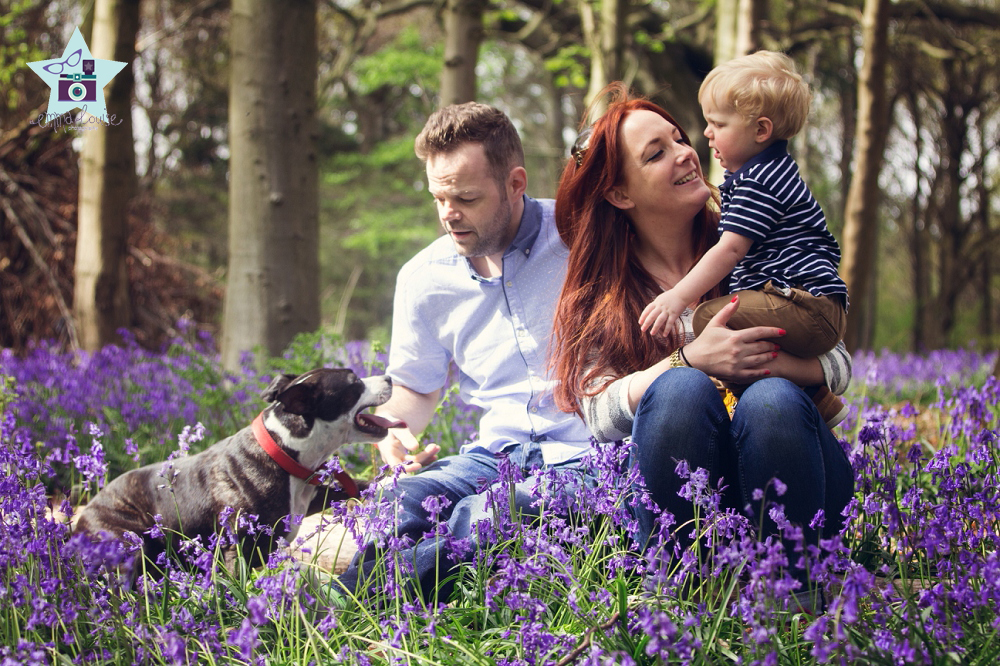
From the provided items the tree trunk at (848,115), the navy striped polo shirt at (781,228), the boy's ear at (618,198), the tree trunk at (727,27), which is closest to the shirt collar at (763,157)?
the navy striped polo shirt at (781,228)

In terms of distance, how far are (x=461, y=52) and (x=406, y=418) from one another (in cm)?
423

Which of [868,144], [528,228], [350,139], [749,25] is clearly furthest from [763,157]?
[350,139]

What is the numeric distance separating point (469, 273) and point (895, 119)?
15150 millimetres

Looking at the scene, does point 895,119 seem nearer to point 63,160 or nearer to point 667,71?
point 667,71

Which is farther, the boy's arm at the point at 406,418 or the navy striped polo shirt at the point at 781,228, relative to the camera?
the boy's arm at the point at 406,418

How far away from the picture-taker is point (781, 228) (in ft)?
8.92

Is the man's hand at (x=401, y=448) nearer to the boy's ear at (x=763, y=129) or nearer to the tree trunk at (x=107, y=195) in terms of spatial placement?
the boy's ear at (x=763, y=129)

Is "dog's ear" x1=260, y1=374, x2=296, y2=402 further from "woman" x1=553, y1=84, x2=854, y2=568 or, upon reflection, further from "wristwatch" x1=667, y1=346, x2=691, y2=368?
"wristwatch" x1=667, y1=346, x2=691, y2=368

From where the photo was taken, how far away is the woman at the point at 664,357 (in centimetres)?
238

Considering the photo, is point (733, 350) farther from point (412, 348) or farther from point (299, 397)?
point (299, 397)

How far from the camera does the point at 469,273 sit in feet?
11.0

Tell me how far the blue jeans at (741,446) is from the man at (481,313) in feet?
2.09

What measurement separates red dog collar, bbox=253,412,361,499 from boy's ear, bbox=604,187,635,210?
4.74 feet

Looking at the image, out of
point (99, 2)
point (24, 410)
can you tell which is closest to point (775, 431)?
point (24, 410)
